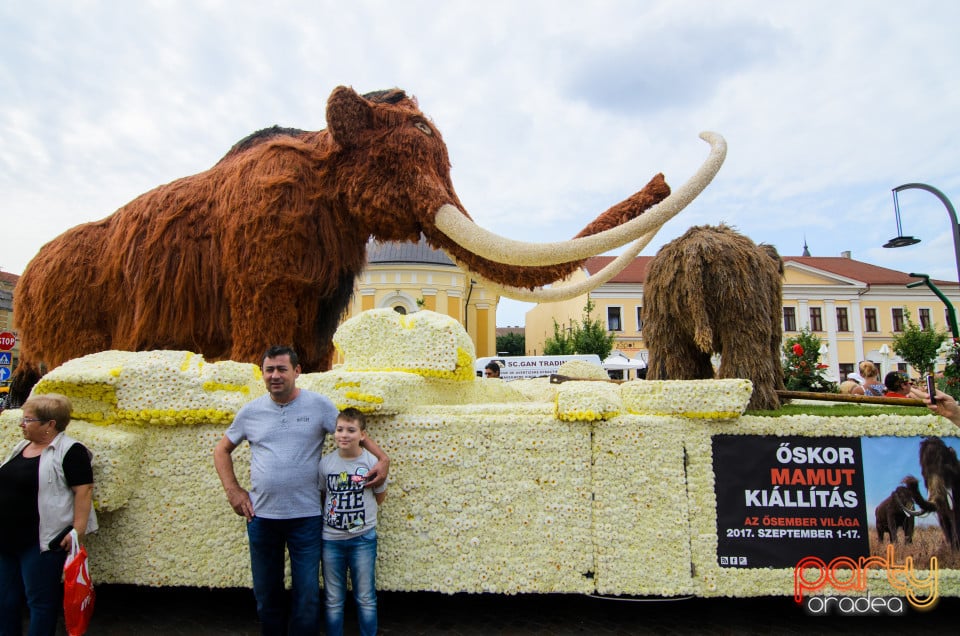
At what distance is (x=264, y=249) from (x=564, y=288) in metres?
1.89

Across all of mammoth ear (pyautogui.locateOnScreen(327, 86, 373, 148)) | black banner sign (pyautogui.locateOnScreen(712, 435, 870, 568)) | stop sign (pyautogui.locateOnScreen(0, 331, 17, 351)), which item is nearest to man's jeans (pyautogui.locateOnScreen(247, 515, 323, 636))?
black banner sign (pyautogui.locateOnScreen(712, 435, 870, 568))

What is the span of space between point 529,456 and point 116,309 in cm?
274

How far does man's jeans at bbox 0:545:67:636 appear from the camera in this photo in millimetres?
2508

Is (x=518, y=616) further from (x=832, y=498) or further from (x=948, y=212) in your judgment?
(x=948, y=212)

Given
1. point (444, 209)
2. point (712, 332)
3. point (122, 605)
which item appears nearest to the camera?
point (122, 605)

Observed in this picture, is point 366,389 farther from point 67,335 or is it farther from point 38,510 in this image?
point 67,335

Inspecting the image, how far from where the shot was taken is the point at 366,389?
2910 millimetres

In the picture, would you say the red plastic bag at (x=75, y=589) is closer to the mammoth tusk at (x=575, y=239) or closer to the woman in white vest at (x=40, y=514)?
the woman in white vest at (x=40, y=514)

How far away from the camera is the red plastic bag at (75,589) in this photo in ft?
8.01

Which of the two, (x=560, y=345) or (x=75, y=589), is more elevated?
(x=560, y=345)

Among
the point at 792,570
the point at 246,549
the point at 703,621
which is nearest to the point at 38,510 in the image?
the point at 246,549

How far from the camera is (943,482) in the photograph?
117 inches

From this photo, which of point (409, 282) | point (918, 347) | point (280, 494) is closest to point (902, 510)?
point (280, 494)

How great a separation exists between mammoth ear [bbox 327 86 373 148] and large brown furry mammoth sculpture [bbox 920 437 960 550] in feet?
11.6
